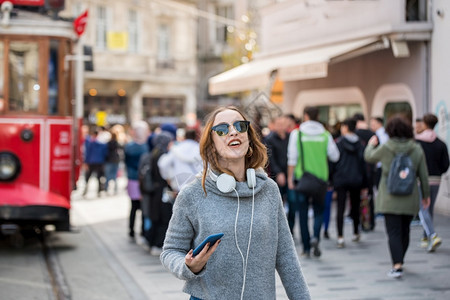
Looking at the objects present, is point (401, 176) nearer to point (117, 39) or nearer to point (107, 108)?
point (117, 39)

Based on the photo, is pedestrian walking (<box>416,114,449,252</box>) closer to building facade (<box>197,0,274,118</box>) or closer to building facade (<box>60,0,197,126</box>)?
building facade (<box>60,0,197,126</box>)

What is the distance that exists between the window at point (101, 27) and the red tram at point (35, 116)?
26.7 meters

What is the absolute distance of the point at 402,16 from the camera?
14766 mm

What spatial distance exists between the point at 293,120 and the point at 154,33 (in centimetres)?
2827

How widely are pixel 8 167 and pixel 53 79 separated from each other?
4.40ft

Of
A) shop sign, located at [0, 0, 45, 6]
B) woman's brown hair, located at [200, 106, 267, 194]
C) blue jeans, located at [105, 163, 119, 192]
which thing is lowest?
blue jeans, located at [105, 163, 119, 192]

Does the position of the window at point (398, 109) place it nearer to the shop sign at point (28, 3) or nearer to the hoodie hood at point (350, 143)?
the hoodie hood at point (350, 143)

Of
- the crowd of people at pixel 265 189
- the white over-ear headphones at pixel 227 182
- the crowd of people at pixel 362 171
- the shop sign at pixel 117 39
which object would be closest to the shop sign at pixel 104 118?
the shop sign at pixel 117 39

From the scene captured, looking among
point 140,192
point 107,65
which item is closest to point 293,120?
point 140,192

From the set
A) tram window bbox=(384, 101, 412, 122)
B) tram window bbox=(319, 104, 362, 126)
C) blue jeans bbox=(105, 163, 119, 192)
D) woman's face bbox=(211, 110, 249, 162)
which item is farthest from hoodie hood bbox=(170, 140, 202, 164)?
blue jeans bbox=(105, 163, 119, 192)

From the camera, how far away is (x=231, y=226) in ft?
11.5

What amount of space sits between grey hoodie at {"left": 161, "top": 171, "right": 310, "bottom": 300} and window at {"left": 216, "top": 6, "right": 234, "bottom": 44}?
137ft

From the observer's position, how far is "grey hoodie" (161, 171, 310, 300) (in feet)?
11.5

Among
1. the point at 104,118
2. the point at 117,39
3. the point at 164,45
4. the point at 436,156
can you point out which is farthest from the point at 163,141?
the point at 164,45
